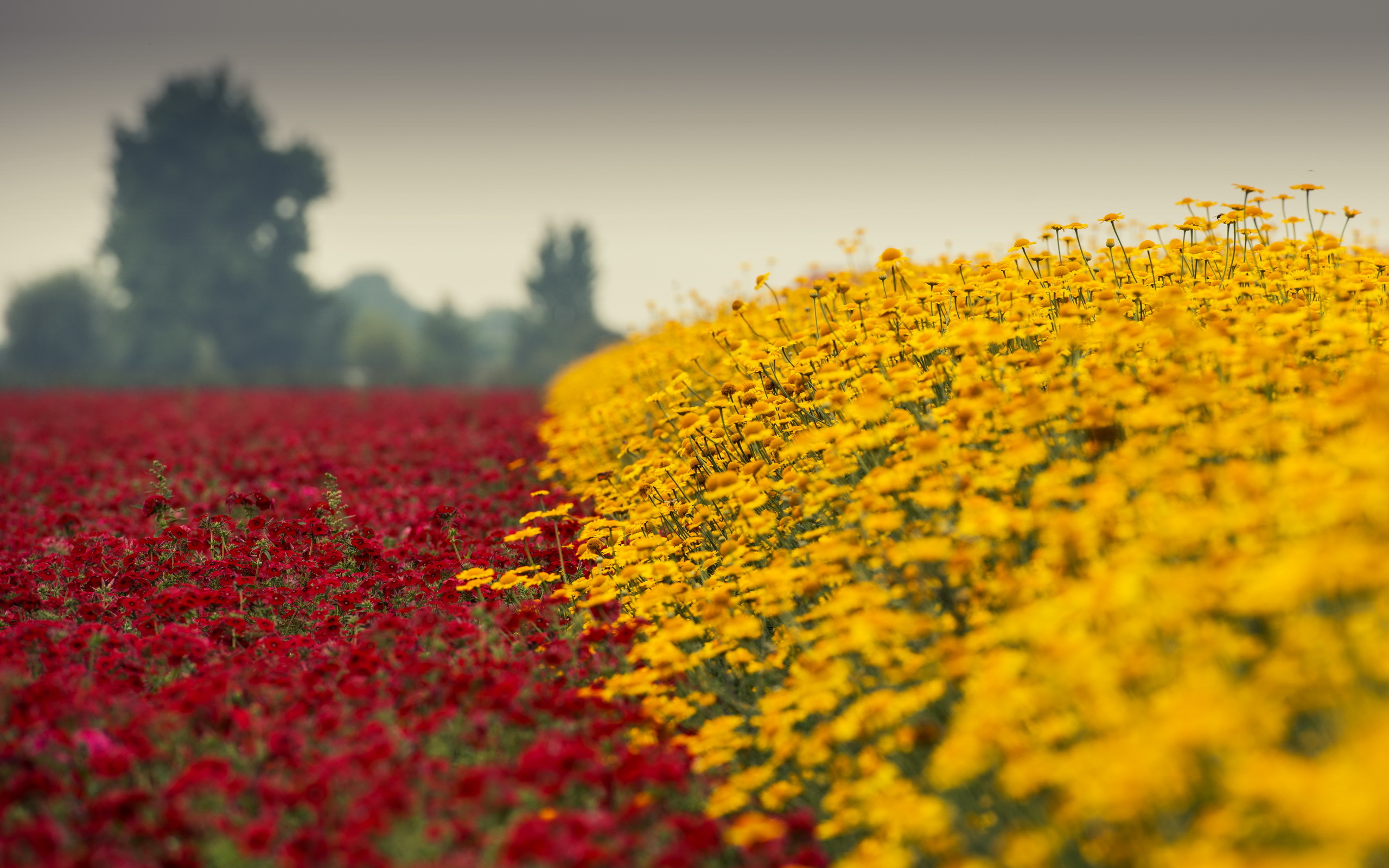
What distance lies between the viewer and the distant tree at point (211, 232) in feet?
161

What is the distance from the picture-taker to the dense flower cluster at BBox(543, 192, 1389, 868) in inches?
93.3

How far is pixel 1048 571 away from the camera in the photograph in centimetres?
347

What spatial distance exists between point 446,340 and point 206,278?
41.7 feet

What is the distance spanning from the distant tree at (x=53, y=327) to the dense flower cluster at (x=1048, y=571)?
2146 inches

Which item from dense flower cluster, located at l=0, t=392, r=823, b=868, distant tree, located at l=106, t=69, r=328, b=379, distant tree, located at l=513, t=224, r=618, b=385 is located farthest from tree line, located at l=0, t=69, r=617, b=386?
dense flower cluster, located at l=0, t=392, r=823, b=868

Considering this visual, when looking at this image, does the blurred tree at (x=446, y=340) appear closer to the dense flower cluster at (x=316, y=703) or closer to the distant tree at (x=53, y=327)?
the distant tree at (x=53, y=327)

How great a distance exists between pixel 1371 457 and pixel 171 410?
19717 millimetres

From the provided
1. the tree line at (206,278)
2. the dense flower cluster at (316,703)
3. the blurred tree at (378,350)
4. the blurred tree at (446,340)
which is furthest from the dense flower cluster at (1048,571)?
the blurred tree at (446,340)

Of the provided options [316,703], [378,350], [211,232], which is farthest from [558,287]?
[316,703]

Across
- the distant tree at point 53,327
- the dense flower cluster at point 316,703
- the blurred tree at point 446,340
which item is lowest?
the dense flower cluster at point 316,703

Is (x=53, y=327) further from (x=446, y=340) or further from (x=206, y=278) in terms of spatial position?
(x=446, y=340)

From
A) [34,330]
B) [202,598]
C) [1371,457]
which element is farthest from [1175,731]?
[34,330]

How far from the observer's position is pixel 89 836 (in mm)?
3189

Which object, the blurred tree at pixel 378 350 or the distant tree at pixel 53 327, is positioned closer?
the distant tree at pixel 53 327
